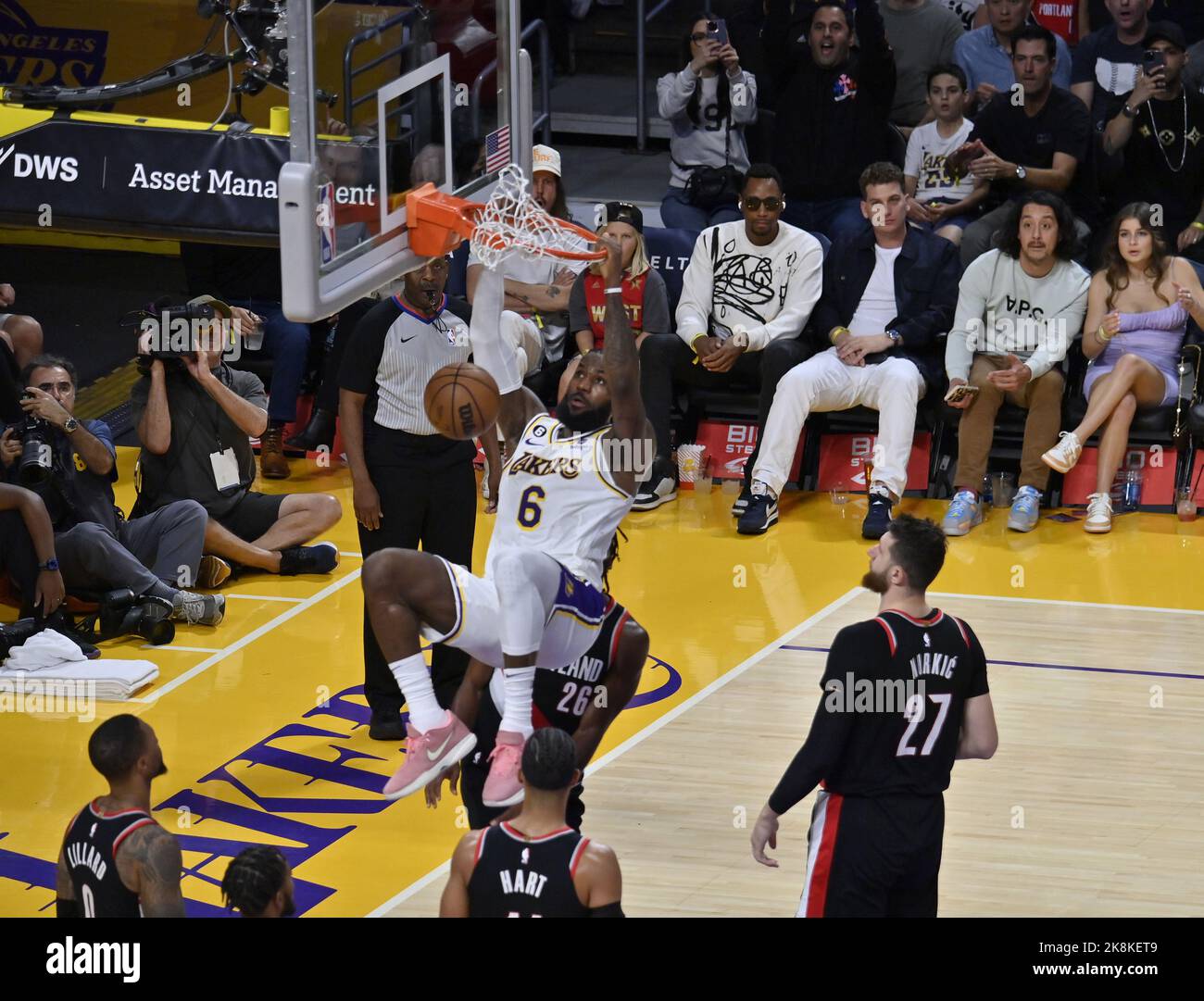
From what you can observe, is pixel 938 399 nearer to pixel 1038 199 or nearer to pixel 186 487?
pixel 1038 199

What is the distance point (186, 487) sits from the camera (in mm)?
9727

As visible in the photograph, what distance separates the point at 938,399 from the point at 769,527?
1.25m

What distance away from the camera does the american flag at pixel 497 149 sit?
7.27m

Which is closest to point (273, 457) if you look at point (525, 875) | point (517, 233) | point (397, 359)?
point (397, 359)

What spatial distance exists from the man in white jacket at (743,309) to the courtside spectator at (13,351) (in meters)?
3.46

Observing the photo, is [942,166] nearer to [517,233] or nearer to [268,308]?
[268,308]

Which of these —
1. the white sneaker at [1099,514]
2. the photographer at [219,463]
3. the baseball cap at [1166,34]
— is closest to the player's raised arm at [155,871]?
the photographer at [219,463]

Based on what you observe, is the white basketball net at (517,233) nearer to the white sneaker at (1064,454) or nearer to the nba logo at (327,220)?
the nba logo at (327,220)

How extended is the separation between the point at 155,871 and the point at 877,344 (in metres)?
6.63

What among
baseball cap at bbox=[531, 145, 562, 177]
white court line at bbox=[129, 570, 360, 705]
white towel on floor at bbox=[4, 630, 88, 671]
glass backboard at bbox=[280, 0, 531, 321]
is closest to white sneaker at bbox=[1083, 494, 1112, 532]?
baseball cap at bbox=[531, 145, 562, 177]

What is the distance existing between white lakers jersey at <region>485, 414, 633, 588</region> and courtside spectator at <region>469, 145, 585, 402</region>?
16.8 ft

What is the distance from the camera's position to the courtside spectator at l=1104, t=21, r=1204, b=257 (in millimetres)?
11336

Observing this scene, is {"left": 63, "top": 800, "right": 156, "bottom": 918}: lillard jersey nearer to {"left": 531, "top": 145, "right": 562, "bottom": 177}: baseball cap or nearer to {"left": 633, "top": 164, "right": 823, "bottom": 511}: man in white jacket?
{"left": 633, "top": 164, "right": 823, "bottom": 511}: man in white jacket

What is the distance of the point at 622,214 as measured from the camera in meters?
10.9
